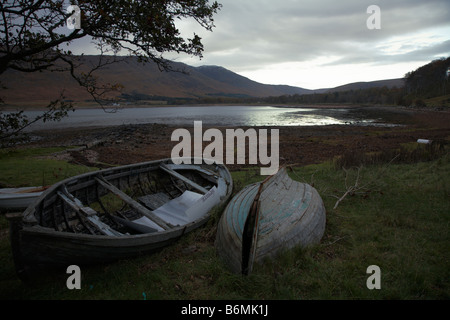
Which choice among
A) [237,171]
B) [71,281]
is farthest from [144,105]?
[71,281]

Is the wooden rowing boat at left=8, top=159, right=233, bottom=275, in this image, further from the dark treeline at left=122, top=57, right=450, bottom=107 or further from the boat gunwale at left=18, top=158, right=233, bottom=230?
the dark treeline at left=122, top=57, right=450, bottom=107

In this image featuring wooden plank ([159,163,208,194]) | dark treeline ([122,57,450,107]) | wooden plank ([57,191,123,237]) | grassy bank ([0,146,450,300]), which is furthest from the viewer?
dark treeline ([122,57,450,107])

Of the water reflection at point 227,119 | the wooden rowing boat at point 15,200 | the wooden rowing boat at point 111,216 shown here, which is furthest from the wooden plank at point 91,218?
the water reflection at point 227,119

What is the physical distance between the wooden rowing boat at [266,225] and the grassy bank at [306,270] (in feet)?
0.67

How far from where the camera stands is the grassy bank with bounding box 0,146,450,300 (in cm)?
418

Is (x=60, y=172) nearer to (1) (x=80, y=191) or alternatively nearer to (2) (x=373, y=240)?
(1) (x=80, y=191)

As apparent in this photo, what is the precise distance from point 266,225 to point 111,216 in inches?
142

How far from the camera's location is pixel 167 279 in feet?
15.3

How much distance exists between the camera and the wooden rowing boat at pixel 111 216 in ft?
12.8

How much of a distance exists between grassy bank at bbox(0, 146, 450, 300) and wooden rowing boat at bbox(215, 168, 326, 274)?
21 centimetres

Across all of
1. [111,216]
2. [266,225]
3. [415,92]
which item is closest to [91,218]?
[111,216]

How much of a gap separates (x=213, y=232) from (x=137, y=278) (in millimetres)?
2003

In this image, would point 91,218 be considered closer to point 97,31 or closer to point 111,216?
point 111,216

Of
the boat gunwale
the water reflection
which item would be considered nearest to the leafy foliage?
the boat gunwale
